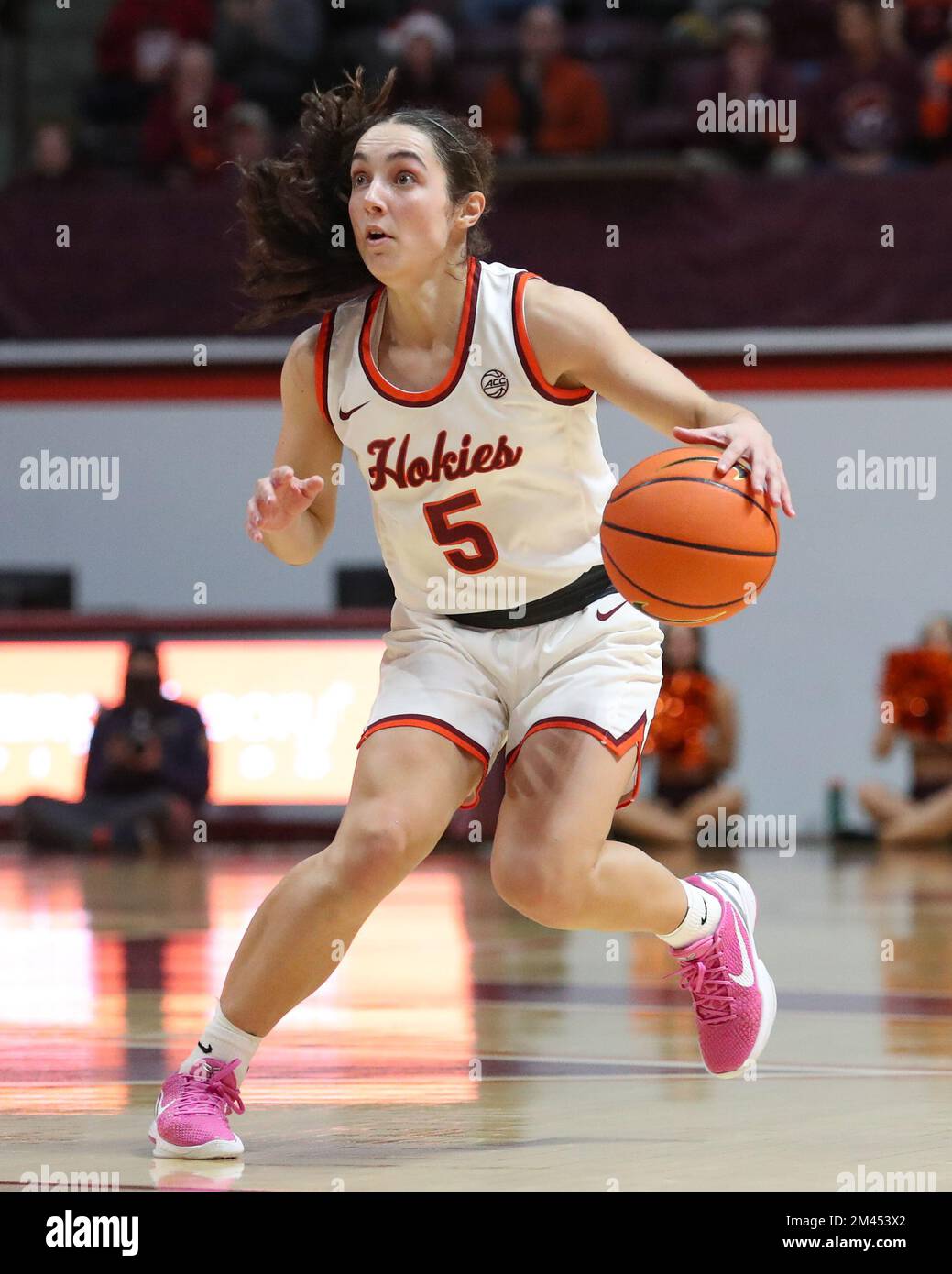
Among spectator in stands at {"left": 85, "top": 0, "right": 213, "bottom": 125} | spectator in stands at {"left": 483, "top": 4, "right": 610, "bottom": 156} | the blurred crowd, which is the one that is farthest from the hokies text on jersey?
spectator in stands at {"left": 85, "top": 0, "right": 213, "bottom": 125}

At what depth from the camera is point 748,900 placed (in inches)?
171

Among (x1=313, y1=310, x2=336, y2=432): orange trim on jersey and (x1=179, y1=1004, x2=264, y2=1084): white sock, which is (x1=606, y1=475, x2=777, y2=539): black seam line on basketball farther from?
(x1=179, y1=1004, x2=264, y2=1084): white sock

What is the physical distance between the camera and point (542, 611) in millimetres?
3918

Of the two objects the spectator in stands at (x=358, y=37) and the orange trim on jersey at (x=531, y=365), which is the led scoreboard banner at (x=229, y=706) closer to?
the spectator in stands at (x=358, y=37)

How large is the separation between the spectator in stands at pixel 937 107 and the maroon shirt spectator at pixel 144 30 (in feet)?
15.4

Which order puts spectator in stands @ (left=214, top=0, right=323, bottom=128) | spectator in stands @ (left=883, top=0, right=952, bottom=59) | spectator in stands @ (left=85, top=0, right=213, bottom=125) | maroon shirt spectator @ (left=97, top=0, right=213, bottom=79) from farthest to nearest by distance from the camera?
maroon shirt spectator @ (left=97, top=0, right=213, bottom=79) < spectator in stands @ (left=85, top=0, right=213, bottom=125) < spectator in stands @ (left=214, top=0, right=323, bottom=128) < spectator in stands @ (left=883, top=0, right=952, bottom=59)

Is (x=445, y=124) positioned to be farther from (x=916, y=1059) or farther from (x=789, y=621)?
(x=789, y=621)

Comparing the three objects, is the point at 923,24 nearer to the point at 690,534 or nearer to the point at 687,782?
the point at 687,782

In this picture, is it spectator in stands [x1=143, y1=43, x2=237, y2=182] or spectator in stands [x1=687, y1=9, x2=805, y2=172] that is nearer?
spectator in stands [x1=687, y1=9, x2=805, y2=172]

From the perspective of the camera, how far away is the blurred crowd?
12.2 meters

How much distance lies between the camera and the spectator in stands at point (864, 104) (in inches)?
478

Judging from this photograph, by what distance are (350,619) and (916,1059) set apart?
7061mm

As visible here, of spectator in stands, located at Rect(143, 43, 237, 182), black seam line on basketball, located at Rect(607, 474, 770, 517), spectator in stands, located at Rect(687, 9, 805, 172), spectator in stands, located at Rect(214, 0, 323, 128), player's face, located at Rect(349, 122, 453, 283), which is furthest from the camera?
spectator in stands, located at Rect(214, 0, 323, 128)

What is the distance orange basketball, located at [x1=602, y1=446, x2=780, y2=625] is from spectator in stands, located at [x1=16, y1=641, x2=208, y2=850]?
749 centimetres
